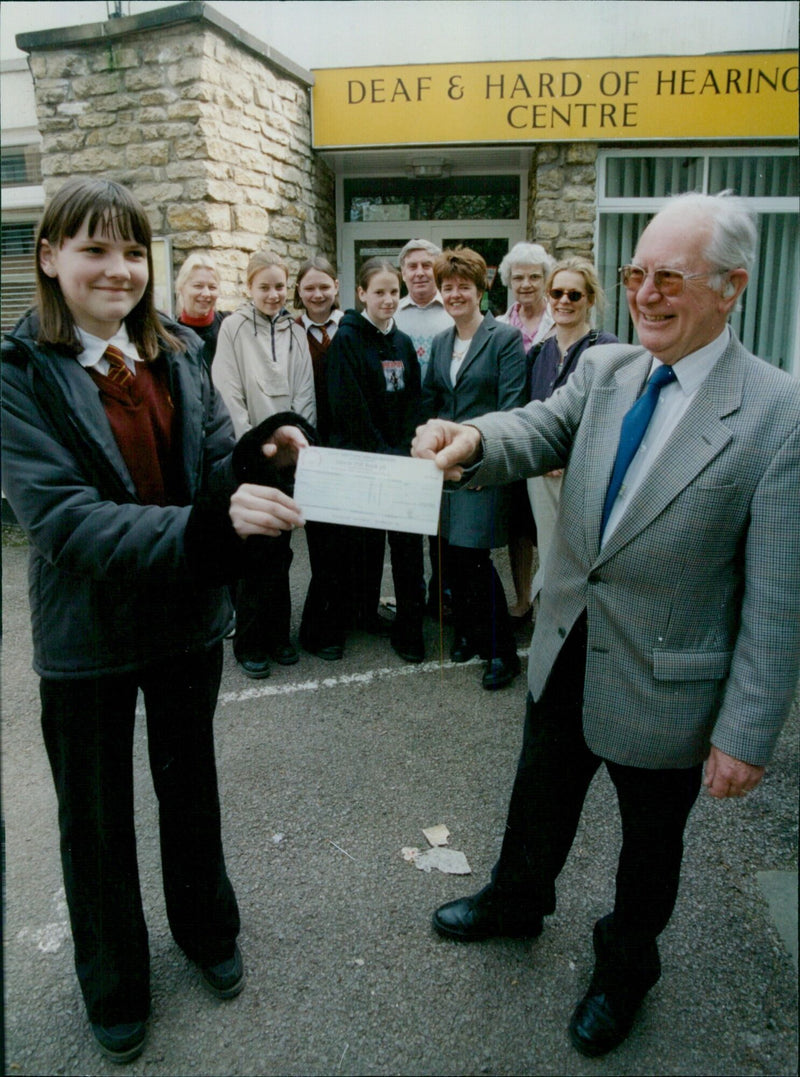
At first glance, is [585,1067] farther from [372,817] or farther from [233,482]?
[233,482]

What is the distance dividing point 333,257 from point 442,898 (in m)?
7.43

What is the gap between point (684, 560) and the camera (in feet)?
5.95

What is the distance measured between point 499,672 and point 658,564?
7.96 ft

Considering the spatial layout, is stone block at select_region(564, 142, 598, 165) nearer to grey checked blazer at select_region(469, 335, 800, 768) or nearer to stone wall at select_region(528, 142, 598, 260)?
stone wall at select_region(528, 142, 598, 260)

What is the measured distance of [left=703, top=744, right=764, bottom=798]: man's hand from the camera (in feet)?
5.93

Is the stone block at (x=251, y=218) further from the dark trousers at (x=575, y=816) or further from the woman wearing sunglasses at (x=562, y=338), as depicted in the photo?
the dark trousers at (x=575, y=816)

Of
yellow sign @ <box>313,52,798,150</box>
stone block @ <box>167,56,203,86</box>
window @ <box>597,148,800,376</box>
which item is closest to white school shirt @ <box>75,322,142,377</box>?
stone block @ <box>167,56,203,86</box>

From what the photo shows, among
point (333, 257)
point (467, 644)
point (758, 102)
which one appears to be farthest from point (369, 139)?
point (467, 644)

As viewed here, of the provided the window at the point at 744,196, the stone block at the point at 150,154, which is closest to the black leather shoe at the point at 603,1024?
the window at the point at 744,196

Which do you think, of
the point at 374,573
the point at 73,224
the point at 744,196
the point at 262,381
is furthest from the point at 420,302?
the point at 744,196

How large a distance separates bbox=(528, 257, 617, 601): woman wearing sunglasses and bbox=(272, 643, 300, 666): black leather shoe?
1490 mm

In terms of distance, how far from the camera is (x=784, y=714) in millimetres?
1812

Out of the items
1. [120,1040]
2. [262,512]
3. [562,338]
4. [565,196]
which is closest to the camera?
[262,512]

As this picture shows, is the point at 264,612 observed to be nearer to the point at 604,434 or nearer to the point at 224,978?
the point at 224,978
